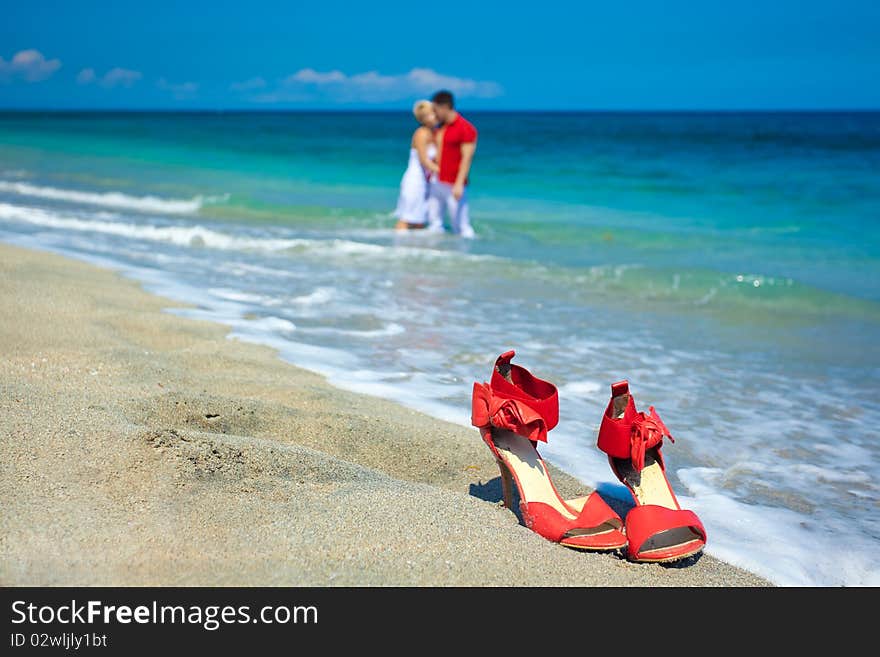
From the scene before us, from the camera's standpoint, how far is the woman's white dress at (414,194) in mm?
10500

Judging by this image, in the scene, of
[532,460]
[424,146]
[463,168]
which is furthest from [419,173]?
[532,460]

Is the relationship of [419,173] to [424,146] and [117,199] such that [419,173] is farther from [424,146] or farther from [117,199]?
[117,199]

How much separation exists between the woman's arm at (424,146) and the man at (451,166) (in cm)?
13

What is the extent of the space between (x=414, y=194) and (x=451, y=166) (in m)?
0.64

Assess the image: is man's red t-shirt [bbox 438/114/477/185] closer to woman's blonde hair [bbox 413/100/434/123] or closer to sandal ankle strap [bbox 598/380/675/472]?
woman's blonde hair [bbox 413/100/434/123]

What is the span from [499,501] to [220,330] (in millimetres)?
2522

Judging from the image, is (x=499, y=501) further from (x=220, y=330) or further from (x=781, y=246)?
(x=781, y=246)

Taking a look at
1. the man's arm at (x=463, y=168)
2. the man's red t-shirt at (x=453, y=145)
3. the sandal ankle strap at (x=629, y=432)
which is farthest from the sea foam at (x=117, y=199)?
the sandal ankle strap at (x=629, y=432)

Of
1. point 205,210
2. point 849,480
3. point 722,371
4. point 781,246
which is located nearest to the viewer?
point 849,480

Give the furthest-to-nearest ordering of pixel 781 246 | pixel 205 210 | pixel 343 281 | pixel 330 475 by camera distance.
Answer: pixel 205 210 < pixel 781 246 < pixel 343 281 < pixel 330 475

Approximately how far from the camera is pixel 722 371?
15.7 ft

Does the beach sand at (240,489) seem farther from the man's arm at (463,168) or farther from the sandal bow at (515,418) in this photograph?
the man's arm at (463,168)

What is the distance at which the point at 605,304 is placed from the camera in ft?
21.7

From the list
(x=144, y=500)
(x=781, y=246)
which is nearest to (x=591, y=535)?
(x=144, y=500)
